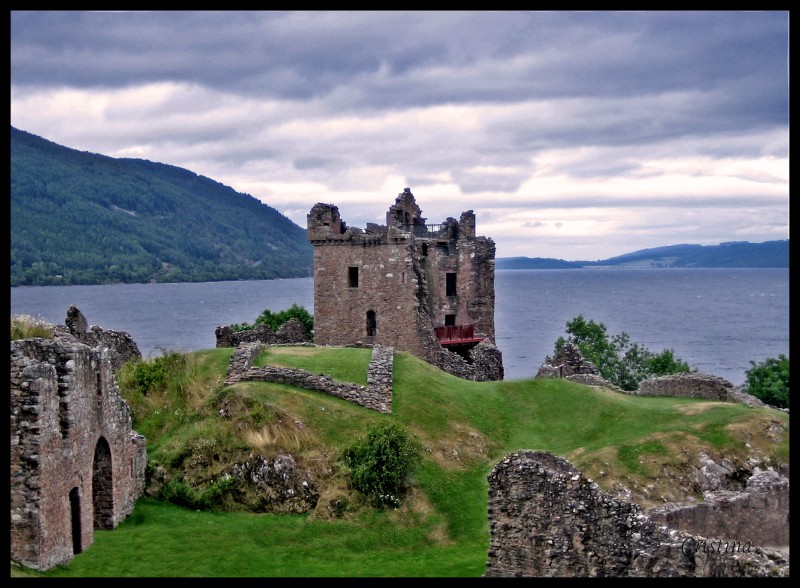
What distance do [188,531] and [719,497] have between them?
45.0 ft

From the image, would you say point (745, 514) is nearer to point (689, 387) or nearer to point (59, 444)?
point (59, 444)

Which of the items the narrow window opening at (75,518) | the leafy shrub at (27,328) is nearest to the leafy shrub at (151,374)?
the leafy shrub at (27,328)

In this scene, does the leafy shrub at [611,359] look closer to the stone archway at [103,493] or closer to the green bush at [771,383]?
the green bush at [771,383]

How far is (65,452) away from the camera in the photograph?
21094 mm

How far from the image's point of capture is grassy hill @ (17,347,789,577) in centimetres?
2358

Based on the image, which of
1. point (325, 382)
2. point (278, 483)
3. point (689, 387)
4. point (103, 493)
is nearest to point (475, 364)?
point (689, 387)

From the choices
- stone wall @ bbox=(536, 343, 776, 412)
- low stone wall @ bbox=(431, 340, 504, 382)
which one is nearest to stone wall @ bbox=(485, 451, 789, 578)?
stone wall @ bbox=(536, 343, 776, 412)

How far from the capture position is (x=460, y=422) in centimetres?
3303

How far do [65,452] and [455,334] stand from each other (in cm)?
3578

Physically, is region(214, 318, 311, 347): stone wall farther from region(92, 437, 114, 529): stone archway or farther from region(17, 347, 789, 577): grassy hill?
region(92, 437, 114, 529): stone archway

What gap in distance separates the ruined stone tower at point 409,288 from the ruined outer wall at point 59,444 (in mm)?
23972

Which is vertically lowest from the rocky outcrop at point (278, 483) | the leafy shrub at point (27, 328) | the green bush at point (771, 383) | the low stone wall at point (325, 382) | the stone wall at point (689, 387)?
the green bush at point (771, 383)

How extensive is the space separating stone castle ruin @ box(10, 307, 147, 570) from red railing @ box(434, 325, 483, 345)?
93.5ft

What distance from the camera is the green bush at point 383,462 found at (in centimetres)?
2741
